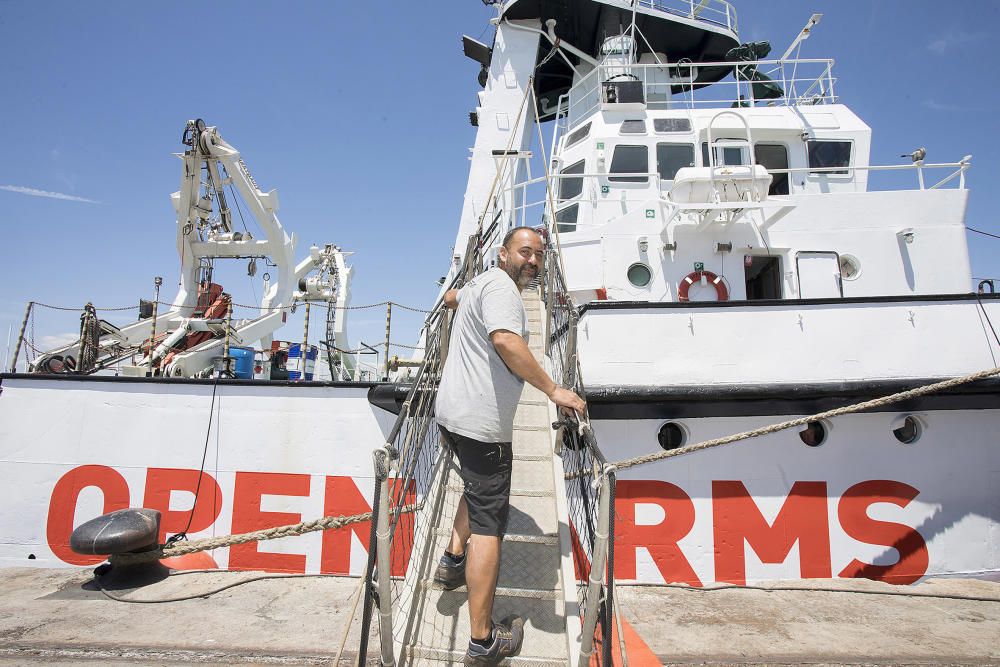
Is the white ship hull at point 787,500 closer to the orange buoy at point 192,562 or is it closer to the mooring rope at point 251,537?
the orange buoy at point 192,562

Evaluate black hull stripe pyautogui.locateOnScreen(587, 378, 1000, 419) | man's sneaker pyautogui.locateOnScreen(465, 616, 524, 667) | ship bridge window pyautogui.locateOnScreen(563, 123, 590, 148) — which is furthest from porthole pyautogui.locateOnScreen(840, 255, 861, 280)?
man's sneaker pyautogui.locateOnScreen(465, 616, 524, 667)

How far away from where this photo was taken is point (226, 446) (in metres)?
5.02

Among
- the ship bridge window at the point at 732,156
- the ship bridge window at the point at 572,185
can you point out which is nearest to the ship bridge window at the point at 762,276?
the ship bridge window at the point at 732,156

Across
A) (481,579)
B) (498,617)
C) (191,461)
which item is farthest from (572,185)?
(481,579)

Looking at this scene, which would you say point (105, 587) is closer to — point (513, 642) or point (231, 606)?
point (231, 606)

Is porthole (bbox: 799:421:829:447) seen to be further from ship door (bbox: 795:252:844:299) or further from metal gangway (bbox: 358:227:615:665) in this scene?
metal gangway (bbox: 358:227:615:665)

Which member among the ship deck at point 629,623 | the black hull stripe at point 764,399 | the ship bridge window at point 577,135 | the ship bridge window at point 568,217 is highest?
the ship bridge window at point 577,135

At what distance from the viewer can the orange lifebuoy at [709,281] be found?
5.68 meters

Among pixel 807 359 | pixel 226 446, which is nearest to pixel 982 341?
pixel 807 359

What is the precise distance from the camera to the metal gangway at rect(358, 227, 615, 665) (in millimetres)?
1959

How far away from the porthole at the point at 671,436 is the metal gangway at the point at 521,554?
103 centimetres

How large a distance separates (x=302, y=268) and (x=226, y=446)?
9.43 m

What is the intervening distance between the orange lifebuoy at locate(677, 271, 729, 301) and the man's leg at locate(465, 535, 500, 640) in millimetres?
4285

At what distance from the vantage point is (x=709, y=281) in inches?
225
